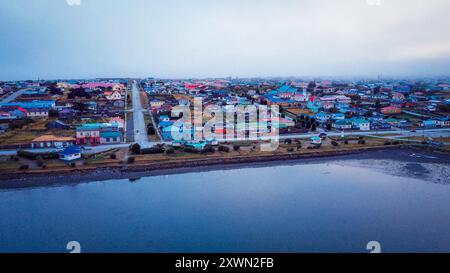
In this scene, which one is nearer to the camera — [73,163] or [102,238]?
[102,238]

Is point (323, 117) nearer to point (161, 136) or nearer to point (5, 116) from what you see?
point (161, 136)

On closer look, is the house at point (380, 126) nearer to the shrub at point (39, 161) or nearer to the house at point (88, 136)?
the house at point (88, 136)

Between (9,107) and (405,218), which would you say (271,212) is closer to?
(405,218)

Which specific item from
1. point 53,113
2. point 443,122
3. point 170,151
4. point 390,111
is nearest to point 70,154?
point 170,151

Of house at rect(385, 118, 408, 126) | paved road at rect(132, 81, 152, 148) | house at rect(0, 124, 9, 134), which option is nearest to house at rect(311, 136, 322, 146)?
paved road at rect(132, 81, 152, 148)

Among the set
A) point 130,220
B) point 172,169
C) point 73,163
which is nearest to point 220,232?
point 130,220

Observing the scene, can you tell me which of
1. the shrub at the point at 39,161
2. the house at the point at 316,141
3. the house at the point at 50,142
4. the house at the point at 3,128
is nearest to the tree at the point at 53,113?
the house at the point at 3,128

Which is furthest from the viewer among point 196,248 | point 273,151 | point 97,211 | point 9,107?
point 9,107
